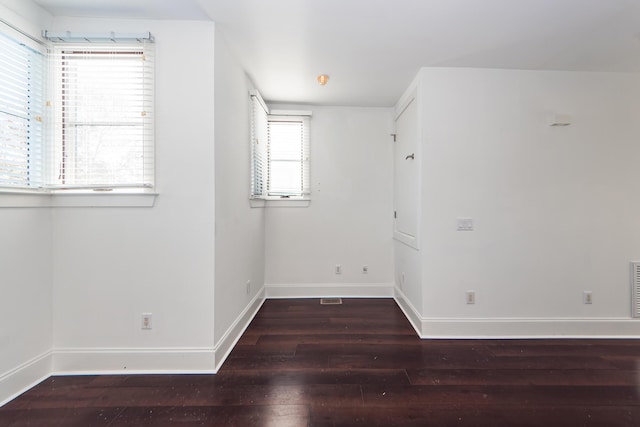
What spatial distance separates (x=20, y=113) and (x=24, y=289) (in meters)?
1.15

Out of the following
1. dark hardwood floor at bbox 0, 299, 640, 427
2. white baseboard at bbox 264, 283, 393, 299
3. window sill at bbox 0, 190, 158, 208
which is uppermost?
window sill at bbox 0, 190, 158, 208

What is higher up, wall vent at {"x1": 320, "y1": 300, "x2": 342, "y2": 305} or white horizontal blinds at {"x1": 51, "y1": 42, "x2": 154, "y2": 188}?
white horizontal blinds at {"x1": 51, "y1": 42, "x2": 154, "y2": 188}

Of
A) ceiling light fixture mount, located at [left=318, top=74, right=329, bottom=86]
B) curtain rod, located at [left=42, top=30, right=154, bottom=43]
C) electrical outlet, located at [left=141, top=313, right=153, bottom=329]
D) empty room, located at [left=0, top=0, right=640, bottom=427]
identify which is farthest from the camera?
ceiling light fixture mount, located at [left=318, top=74, right=329, bottom=86]

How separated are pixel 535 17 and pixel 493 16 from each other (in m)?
0.29

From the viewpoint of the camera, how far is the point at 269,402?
1.61 metres

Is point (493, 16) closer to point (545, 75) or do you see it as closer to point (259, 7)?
point (545, 75)

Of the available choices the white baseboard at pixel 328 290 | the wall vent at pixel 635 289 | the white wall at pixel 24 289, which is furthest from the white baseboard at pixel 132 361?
the wall vent at pixel 635 289

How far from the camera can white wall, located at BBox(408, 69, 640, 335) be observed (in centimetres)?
243

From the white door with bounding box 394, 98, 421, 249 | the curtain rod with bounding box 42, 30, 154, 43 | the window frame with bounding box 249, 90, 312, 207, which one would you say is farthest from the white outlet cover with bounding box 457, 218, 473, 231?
the curtain rod with bounding box 42, 30, 154, 43

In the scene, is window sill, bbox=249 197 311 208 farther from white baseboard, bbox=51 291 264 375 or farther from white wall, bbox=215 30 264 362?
white baseboard, bbox=51 291 264 375

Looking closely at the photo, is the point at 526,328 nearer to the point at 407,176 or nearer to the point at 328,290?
the point at 407,176

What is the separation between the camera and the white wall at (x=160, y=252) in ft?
6.06

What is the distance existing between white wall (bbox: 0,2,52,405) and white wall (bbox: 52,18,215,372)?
65mm

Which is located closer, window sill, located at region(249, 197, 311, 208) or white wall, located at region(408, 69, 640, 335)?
white wall, located at region(408, 69, 640, 335)
